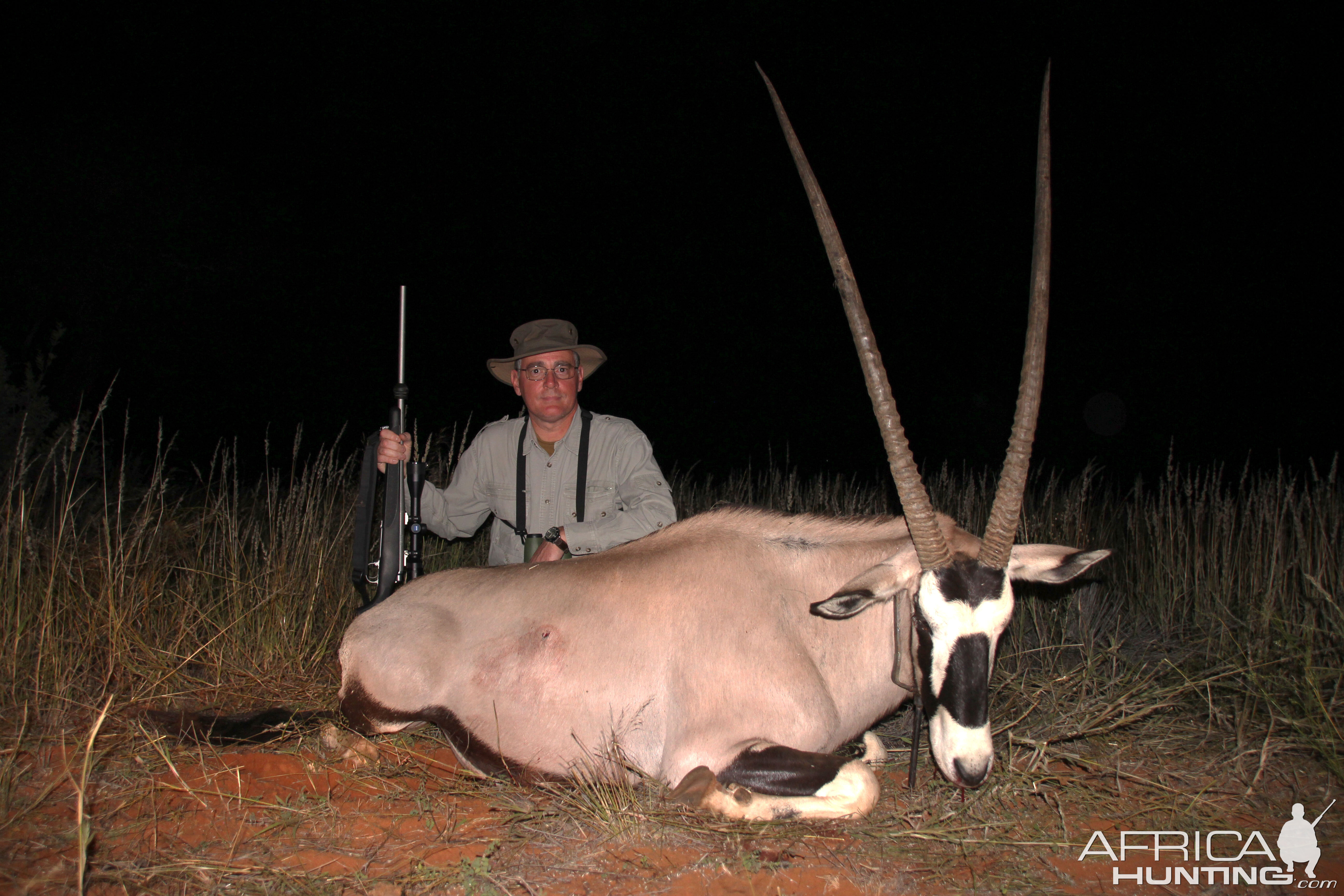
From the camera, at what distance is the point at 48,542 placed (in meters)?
4.66

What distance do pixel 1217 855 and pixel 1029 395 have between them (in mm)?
1669

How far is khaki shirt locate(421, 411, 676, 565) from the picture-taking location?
13.6 ft

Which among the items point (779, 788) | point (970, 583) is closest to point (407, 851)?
point (779, 788)

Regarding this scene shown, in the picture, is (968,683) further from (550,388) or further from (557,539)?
(550,388)

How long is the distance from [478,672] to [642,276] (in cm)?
2550

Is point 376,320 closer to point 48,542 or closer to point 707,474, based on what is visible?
point 707,474

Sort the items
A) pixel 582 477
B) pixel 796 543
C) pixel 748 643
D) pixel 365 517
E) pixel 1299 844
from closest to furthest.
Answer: pixel 1299 844 → pixel 748 643 → pixel 796 543 → pixel 365 517 → pixel 582 477

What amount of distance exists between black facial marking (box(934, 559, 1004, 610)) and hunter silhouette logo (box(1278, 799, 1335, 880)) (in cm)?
131

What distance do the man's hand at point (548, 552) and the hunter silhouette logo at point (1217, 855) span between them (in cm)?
236

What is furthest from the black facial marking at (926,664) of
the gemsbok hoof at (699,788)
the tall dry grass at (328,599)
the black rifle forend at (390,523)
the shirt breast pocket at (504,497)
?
the black rifle forend at (390,523)

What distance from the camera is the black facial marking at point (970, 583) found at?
254 centimetres

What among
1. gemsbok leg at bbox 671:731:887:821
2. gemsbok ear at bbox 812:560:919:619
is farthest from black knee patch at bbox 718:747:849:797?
gemsbok ear at bbox 812:560:919:619

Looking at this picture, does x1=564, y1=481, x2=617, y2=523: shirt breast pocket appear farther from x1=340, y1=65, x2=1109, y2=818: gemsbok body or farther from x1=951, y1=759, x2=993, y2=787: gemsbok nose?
x1=951, y1=759, x2=993, y2=787: gemsbok nose

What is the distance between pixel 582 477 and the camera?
408cm
